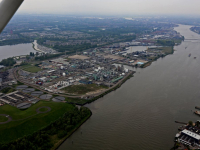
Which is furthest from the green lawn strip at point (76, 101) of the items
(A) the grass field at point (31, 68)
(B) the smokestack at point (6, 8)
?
(B) the smokestack at point (6, 8)

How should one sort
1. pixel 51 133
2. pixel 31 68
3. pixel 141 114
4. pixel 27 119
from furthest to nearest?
pixel 31 68 → pixel 141 114 → pixel 27 119 → pixel 51 133

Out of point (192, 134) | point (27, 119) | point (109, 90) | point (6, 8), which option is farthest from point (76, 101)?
point (6, 8)

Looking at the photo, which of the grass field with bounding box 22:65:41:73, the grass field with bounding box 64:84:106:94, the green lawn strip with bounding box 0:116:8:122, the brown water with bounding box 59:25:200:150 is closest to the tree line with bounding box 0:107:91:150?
the brown water with bounding box 59:25:200:150

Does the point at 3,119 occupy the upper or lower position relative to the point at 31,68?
lower

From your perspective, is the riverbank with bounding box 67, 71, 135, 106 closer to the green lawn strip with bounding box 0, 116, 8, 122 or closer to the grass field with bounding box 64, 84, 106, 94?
the grass field with bounding box 64, 84, 106, 94

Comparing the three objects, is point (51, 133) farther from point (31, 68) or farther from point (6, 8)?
point (31, 68)

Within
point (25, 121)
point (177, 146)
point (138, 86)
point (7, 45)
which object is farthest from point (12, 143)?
point (7, 45)
